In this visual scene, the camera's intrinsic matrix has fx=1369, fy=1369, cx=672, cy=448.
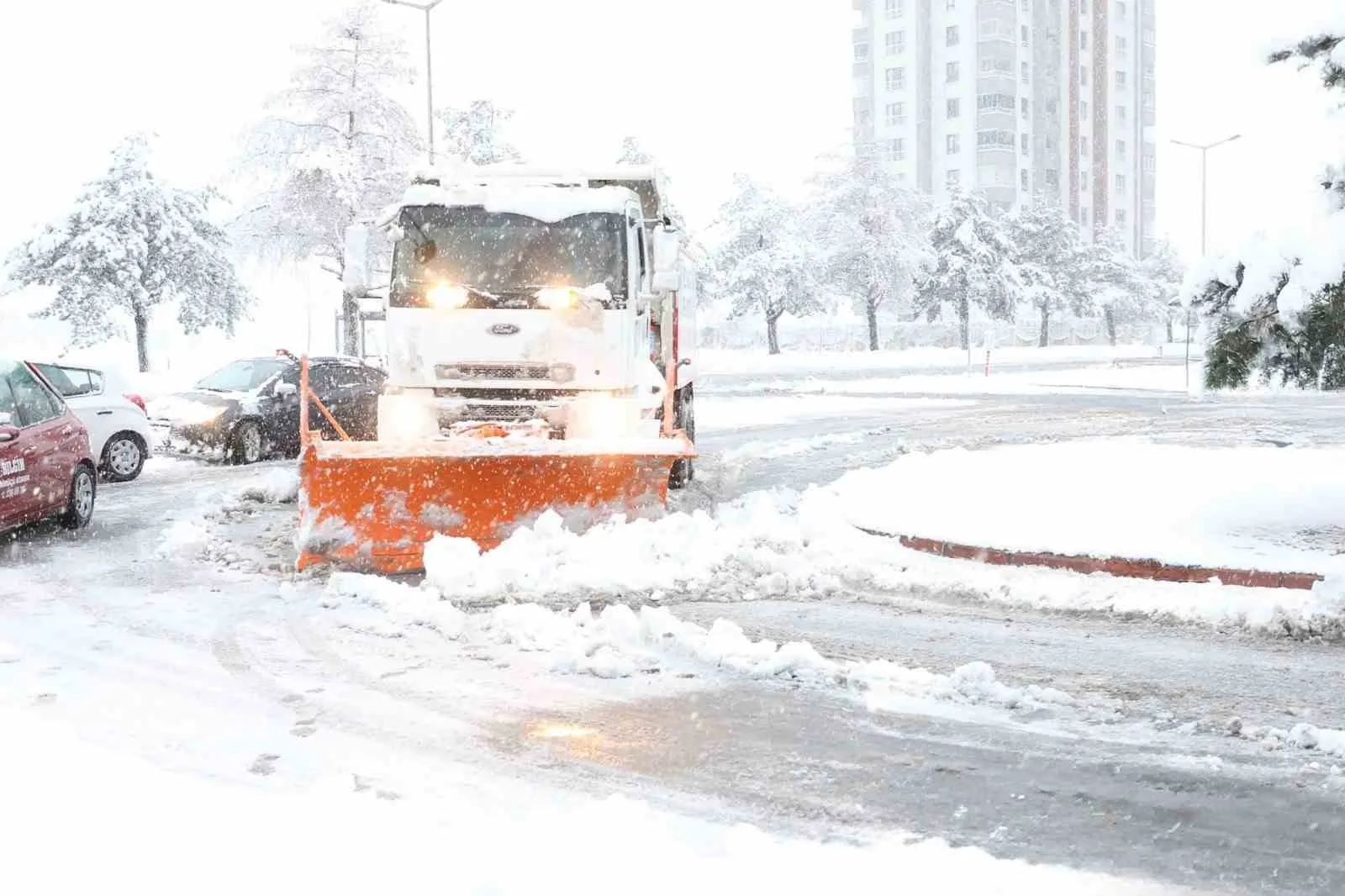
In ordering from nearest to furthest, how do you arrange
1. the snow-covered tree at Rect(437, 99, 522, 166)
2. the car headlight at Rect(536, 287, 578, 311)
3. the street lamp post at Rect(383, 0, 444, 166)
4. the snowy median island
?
the snowy median island
the car headlight at Rect(536, 287, 578, 311)
the street lamp post at Rect(383, 0, 444, 166)
the snow-covered tree at Rect(437, 99, 522, 166)

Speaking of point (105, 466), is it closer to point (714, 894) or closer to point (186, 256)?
point (714, 894)

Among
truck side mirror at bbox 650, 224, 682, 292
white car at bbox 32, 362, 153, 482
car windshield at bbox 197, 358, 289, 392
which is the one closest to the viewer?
truck side mirror at bbox 650, 224, 682, 292

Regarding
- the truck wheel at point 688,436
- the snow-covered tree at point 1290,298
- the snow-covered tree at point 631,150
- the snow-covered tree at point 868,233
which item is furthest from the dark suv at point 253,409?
the snow-covered tree at point 868,233

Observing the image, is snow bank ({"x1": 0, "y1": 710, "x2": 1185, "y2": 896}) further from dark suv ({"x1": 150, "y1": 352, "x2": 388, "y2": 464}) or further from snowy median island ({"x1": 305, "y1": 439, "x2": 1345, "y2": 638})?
dark suv ({"x1": 150, "y1": 352, "x2": 388, "y2": 464})

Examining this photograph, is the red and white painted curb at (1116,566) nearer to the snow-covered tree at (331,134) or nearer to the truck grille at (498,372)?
the truck grille at (498,372)

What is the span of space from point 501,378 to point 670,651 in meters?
4.45

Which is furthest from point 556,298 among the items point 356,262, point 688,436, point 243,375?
point 243,375

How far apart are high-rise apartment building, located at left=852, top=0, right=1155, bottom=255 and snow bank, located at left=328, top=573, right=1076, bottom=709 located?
88130 millimetres

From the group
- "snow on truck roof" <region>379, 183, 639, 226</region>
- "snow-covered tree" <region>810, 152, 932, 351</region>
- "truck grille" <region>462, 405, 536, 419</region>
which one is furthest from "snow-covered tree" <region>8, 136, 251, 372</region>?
"truck grille" <region>462, 405, 536, 419</region>

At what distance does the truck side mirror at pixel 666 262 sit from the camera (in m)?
11.1

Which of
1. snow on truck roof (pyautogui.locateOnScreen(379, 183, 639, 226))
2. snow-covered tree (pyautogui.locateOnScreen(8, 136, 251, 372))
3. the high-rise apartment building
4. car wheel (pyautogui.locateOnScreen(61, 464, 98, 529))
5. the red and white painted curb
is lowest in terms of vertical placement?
the red and white painted curb

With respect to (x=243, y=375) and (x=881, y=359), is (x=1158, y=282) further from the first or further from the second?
(x=243, y=375)

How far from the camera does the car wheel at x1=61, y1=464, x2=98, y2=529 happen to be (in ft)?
35.8

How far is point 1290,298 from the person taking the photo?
8.11 metres
